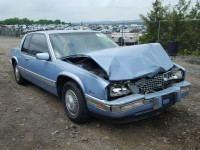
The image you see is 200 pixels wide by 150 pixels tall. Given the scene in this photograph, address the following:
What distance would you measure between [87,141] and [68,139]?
11.8 inches

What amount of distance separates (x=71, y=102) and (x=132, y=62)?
4.11 ft

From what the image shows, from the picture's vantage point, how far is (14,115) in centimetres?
402

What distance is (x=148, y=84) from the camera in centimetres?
321

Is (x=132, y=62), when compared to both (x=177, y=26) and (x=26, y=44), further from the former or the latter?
(x=177, y=26)

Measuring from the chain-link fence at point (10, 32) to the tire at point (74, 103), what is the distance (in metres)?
28.9

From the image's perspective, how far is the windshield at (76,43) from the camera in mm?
4176

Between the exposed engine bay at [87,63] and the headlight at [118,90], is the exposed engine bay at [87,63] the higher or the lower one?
the higher one

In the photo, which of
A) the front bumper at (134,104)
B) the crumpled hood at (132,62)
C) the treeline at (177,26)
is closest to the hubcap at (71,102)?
the front bumper at (134,104)

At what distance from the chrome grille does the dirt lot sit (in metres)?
0.68

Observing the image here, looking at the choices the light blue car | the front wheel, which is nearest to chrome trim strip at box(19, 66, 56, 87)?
the light blue car

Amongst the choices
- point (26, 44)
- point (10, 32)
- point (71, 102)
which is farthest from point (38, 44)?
point (10, 32)

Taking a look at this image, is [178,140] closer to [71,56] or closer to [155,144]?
[155,144]

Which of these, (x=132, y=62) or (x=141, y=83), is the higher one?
(x=132, y=62)

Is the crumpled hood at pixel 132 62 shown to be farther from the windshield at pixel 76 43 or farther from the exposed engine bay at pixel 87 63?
the windshield at pixel 76 43
